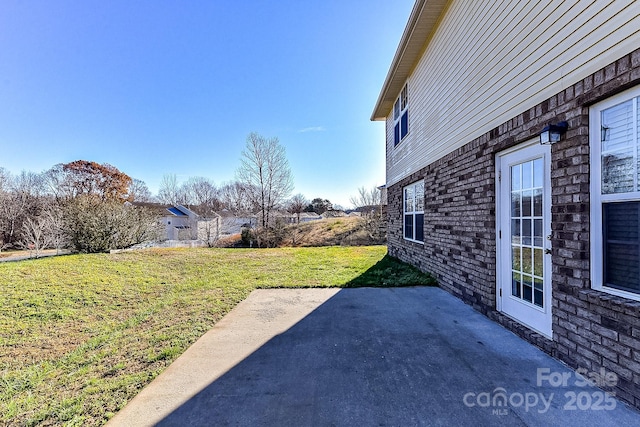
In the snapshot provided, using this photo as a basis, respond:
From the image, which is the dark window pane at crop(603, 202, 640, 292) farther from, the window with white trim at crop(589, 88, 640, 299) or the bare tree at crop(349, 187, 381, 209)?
the bare tree at crop(349, 187, 381, 209)

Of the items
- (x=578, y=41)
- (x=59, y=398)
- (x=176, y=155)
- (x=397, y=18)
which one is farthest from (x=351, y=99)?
(x=176, y=155)

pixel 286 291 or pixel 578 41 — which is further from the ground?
pixel 578 41

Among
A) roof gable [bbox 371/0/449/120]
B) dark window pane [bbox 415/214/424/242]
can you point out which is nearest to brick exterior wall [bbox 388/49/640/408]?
dark window pane [bbox 415/214/424/242]

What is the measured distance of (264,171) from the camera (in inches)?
732

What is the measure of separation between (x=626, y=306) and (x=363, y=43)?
9.21m

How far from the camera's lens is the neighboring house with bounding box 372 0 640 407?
6.27 feet

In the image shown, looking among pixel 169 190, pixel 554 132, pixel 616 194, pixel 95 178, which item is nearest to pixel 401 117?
pixel 554 132

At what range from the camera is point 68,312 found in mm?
4488

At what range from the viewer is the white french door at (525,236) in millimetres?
2699

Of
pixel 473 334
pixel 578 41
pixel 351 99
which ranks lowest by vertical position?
pixel 473 334

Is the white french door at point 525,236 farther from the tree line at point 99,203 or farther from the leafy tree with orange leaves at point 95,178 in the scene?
the leafy tree with orange leaves at point 95,178

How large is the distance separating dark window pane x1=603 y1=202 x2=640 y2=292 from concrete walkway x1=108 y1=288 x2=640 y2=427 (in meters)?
0.72

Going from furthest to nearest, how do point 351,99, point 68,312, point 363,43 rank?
1. point 351,99
2. point 363,43
3. point 68,312

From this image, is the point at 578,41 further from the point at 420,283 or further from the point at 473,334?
the point at 420,283
